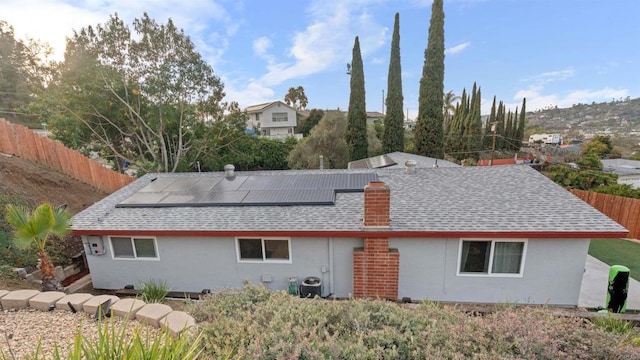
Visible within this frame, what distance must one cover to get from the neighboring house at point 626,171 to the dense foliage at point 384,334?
706 inches

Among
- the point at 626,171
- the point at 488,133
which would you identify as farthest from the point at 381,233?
the point at 488,133

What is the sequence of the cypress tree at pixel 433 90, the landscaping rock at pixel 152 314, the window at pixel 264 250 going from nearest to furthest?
the landscaping rock at pixel 152 314 < the window at pixel 264 250 < the cypress tree at pixel 433 90

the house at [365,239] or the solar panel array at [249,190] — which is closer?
the house at [365,239]

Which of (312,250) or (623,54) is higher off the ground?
(623,54)

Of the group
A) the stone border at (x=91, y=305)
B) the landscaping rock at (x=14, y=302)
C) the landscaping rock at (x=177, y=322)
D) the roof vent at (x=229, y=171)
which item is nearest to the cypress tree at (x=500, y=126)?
the roof vent at (x=229, y=171)

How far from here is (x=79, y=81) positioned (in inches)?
565

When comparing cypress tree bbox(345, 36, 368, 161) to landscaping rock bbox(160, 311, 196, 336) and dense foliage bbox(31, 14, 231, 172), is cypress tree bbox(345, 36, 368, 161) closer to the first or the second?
dense foliage bbox(31, 14, 231, 172)

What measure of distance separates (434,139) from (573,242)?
17.3 metres

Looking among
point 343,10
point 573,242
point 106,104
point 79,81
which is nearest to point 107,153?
point 106,104

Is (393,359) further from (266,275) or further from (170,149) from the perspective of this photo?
(170,149)

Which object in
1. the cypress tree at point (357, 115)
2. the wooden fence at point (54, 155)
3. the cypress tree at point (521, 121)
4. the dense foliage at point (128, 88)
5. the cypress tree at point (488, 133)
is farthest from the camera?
the cypress tree at point (488, 133)

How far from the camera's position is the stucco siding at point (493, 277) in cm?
623

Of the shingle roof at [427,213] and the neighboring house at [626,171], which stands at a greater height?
the shingle roof at [427,213]

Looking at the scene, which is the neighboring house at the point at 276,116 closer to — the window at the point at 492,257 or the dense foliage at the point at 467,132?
the dense foliage at the point at 467,132
